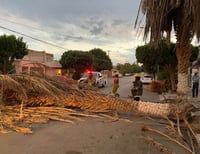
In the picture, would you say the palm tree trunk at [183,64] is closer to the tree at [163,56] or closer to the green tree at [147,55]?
the tree at [163,56]

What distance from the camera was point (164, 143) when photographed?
623cm

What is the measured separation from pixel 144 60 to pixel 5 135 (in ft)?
81.9

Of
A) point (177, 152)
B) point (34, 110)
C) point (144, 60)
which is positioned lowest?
point (177, 152)

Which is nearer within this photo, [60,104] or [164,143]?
[164,143]

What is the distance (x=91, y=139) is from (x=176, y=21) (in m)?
10.0

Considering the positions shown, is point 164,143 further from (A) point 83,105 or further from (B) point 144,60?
(B) point 144,60

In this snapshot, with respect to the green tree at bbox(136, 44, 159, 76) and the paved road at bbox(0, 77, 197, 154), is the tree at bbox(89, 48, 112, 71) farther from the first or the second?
the paved road at bbox(0, 77, 197, 154)

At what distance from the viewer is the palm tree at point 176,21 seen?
41.1ft

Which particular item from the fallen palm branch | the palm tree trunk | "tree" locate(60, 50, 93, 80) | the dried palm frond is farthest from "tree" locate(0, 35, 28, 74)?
the fallen palm branch

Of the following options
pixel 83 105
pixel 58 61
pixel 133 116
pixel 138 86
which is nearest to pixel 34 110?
pixel 83 105

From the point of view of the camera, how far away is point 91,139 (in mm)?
6398

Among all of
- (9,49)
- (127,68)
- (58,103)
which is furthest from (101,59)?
(127,68)

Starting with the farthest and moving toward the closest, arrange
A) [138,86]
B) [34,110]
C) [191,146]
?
[138,86], [34,110], [191,146]

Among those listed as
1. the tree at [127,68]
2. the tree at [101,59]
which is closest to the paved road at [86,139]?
the tree at [101,59]
